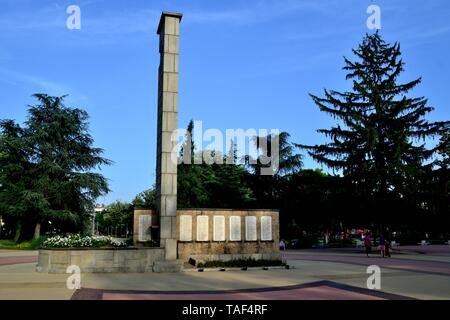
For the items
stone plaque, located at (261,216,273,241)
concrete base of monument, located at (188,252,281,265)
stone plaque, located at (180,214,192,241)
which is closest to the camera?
concrete base of monument, located at (188,252,281,265)

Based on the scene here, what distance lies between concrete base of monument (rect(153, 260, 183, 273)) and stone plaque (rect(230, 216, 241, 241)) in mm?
3707

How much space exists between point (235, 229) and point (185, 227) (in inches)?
95.8

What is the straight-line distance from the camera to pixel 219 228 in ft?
68.0

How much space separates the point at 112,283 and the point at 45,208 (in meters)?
29.1

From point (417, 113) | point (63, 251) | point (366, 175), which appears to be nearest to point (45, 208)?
point (63, 251)

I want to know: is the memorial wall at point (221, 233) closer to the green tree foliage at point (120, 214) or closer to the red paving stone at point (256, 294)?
the red paving stone at point (256, 294)

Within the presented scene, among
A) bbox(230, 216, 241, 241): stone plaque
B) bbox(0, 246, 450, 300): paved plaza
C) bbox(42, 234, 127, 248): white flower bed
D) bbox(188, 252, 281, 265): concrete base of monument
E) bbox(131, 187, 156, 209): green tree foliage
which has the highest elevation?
bbox(131, 187, 156, 209): green tree foliage

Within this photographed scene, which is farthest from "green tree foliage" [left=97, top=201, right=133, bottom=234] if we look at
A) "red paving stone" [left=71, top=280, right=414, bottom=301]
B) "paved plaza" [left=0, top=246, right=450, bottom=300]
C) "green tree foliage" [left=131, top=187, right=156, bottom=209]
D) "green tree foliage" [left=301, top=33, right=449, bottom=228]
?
"red paving stone" [left=71, top=280, right=414, bottom=301]

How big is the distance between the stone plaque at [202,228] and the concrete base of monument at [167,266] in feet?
8.76

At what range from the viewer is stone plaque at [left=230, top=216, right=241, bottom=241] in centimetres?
2086

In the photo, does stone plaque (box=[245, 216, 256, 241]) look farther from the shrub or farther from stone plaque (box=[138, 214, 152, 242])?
stone plaque (box=[138, 214, 152, 242])

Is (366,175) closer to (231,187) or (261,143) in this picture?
(231,187)

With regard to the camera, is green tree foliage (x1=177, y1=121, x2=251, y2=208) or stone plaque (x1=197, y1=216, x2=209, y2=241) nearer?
stone plaque (x1=197, y1=216, x2=209, y2=241)
